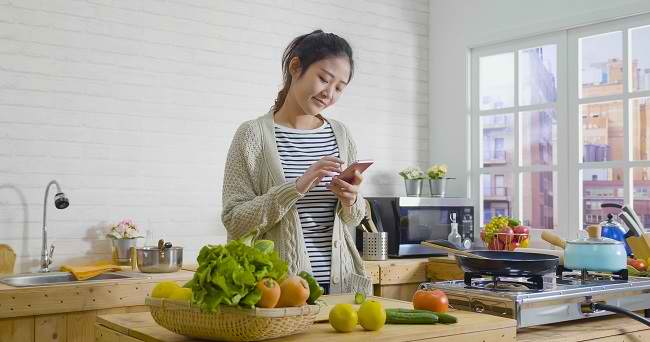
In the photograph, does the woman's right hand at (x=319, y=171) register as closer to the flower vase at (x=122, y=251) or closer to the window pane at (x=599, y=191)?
the flower vase at (x=122, y=251)

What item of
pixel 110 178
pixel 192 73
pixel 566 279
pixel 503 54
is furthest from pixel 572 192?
pixel 110 178

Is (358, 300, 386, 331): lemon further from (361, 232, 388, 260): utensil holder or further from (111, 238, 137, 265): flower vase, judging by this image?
(361, 232, 388, 260): utensil holder

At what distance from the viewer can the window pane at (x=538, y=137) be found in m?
5.14

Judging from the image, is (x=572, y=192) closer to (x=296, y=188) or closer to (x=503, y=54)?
(x=503, y=54)

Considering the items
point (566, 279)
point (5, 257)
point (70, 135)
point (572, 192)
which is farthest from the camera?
point (572, 192)

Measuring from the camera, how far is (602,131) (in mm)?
4867

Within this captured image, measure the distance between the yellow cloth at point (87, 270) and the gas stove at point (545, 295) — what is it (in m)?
1.90

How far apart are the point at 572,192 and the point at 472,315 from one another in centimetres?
304

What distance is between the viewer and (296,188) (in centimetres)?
227

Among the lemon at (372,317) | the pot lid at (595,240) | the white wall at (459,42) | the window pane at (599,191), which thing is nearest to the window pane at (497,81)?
the white wall at (459,42)

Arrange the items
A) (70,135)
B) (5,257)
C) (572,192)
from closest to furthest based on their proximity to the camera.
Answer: (5,257)
(70,135)
(572,192)

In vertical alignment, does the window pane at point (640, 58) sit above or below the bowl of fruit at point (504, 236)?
above

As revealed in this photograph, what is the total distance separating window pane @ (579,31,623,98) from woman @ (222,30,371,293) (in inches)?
111

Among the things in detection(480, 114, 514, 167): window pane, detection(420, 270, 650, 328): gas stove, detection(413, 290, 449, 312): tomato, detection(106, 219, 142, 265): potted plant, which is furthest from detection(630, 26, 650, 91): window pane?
detection(106, 219, 142, 265): potted plant
